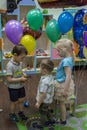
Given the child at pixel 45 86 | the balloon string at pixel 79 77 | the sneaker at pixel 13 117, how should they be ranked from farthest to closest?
the balloon string at pixel 79 77 → the sneaker at pixel 13 117 → the child at pixel 45 86

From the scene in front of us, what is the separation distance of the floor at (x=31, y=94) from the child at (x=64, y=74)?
53 cm

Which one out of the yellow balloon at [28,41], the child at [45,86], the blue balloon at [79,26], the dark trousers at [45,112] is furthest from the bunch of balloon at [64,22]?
the dark trousers at [45,112]

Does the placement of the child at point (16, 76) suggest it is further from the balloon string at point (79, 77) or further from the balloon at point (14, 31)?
the balloon string at point (79, 77)

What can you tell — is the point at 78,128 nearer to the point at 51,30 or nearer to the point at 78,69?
the point at 51,30

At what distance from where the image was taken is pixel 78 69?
4.40m

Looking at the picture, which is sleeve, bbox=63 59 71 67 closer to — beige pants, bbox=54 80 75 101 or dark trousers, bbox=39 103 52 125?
beige pants, bbox=54 80 75 101

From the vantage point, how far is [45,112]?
2.52m

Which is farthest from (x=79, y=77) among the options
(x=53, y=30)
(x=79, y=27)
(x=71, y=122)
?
(x=53, y=30)

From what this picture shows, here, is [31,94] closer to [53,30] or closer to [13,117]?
[13,117]

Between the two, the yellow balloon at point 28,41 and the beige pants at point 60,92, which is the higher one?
the yellow balloon at point 28,41

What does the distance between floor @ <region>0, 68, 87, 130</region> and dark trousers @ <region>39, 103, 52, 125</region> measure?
0.85ft

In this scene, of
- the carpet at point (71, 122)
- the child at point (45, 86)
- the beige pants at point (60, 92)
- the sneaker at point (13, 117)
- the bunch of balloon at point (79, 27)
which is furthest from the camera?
the bunch of balloon at point (79, 27)

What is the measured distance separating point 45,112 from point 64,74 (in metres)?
0.44

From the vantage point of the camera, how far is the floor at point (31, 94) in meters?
2.66
